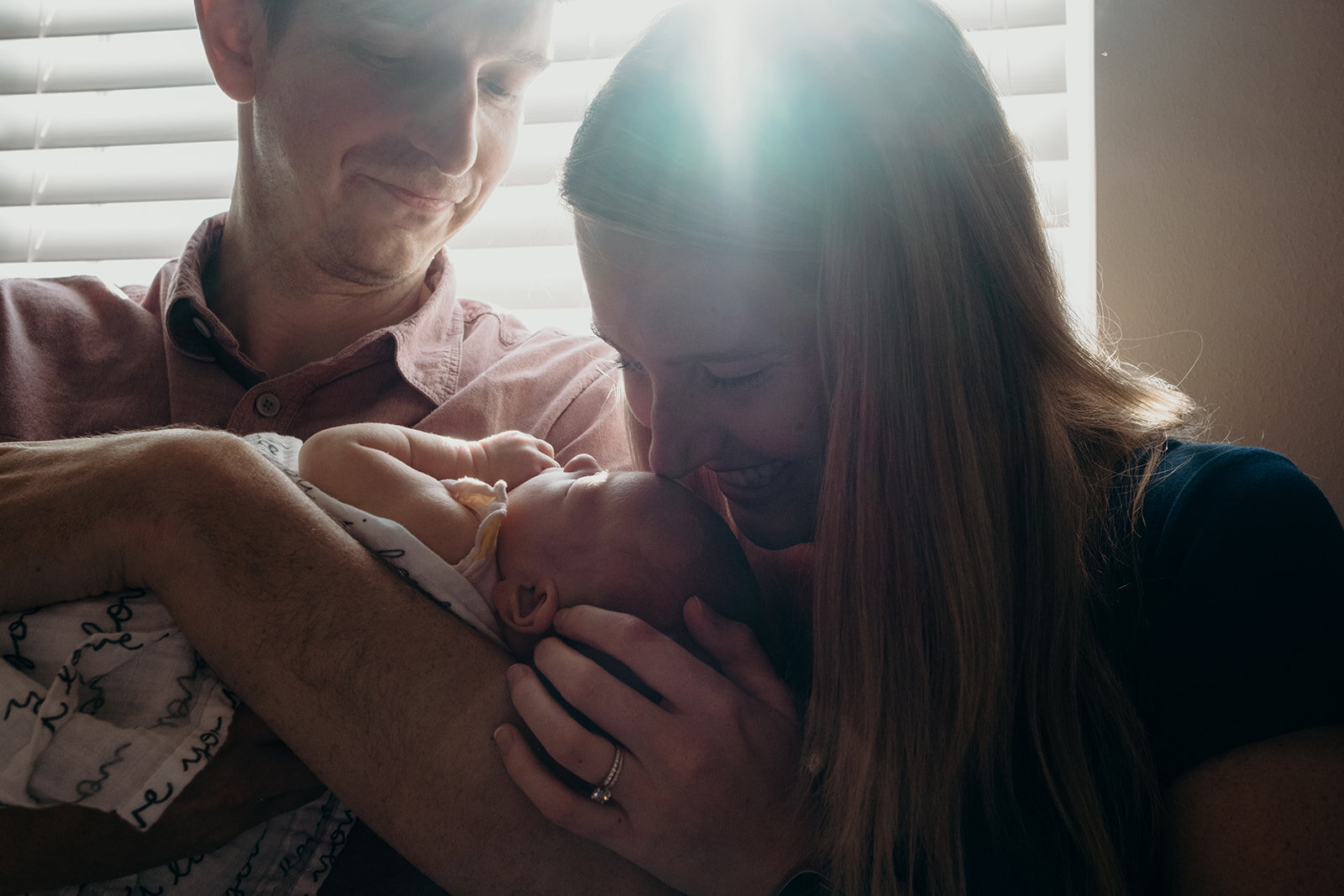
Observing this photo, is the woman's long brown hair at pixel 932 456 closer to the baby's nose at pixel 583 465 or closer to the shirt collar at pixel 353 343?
the baby's nose at pixel 583 465

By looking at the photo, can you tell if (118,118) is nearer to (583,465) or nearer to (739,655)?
(583,465)

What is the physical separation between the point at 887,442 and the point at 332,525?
0.70 m

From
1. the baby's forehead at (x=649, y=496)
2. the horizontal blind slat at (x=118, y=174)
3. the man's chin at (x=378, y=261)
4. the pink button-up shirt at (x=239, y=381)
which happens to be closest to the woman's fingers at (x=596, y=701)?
the baby's forehead at (x=649, y=496)

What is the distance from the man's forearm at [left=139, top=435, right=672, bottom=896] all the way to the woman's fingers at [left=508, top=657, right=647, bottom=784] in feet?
0.15

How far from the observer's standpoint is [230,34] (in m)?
1.80

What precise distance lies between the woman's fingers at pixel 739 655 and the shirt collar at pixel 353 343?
2.80 feet

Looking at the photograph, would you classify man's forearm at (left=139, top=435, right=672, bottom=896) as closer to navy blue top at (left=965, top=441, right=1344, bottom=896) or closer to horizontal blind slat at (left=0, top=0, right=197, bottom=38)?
navy blue top at (left=965, top=441, right=1344, bottom=896)

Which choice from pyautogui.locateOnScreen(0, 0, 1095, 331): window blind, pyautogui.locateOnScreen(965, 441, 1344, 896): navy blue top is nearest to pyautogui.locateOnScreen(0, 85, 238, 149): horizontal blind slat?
pyautogui.locateOnScreen(0, 0, 1095, 331): window blind

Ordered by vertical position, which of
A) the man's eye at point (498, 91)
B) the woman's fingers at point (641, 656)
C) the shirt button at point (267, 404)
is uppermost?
the man's eye at point (498, 91)

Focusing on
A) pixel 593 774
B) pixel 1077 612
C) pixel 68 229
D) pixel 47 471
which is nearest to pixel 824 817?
pixel 593 774

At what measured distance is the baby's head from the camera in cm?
120

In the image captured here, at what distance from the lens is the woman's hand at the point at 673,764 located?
3.17 ft

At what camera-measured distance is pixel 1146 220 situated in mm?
1581

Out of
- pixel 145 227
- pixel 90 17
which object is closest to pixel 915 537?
pixel 145 227
